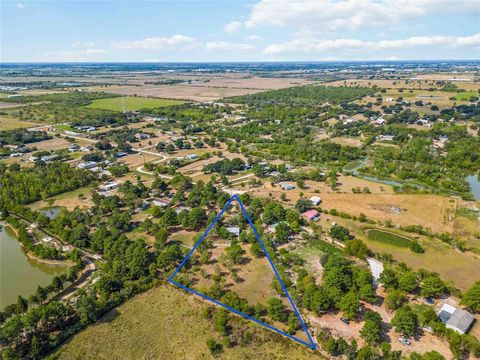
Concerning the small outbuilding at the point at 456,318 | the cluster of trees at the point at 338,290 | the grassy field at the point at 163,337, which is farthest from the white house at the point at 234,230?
the small outbuilding at the point at 456,318

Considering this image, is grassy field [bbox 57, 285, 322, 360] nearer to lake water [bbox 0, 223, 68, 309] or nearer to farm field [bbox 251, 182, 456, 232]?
lake water [bbox 0, 223, 68, 309]

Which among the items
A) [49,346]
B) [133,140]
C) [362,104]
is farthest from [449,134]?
[49,346]

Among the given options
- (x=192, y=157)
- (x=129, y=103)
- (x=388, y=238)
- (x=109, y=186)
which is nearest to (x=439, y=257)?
(x=388, y=238)

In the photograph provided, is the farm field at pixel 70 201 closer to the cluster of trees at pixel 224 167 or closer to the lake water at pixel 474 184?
the cluster of trees at pixel 224 167

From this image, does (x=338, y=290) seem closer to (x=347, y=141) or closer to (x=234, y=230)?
(x=234, y=230)

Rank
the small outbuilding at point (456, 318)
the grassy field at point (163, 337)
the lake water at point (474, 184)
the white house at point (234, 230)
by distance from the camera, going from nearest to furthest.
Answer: the grassy field at point (163, 337) → the small outbuilding at point (456, 318) → the white house at point (234, 230) → the lake water at point (474, 184)

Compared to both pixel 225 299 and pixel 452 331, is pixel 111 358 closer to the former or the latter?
pixel 225 299
